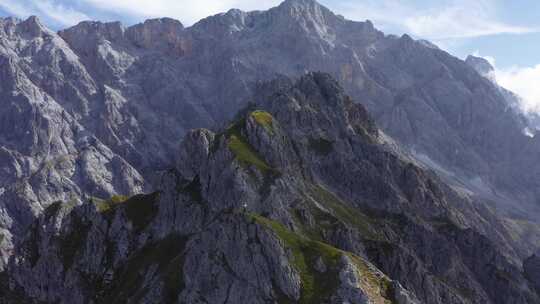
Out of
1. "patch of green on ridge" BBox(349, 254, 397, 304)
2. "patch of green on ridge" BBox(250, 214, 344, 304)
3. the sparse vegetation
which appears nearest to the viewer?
"patch of green on ridge" BBox(349, 254, 397, 304)

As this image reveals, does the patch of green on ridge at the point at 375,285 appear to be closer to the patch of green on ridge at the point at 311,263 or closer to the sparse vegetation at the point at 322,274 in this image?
the sparse vegetation at the point at 322,274

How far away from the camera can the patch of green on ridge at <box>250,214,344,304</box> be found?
140 metres

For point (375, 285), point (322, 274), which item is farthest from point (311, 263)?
point (375, 285)

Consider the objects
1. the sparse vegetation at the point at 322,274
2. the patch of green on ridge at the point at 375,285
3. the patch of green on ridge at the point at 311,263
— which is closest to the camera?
the patch of green on ridge at the point at 375,285

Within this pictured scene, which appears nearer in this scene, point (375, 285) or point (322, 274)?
point (375, 285)

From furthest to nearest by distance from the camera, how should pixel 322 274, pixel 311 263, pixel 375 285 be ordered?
pixel 311 263 < pixel 322 274 < pixel 375 285

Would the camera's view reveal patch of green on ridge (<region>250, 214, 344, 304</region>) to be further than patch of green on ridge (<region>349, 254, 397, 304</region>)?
Yes

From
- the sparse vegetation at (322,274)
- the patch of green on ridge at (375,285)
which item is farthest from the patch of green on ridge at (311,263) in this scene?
the patch of green on ridge at (375,285)

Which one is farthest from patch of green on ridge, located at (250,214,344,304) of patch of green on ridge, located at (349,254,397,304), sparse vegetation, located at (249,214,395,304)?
patch of green on ridge, located at (349,254,397,304)

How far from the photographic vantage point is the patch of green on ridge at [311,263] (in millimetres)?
140250

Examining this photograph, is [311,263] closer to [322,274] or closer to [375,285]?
[322,274]

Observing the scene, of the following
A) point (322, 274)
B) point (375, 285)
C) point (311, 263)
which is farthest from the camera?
point (311, 263)

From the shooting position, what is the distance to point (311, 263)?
147875 mm

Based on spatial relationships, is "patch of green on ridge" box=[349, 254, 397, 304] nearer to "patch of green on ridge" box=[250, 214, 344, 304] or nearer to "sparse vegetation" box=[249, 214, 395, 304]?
"sparse vegetation" box=[249, 214, 395, 304]
